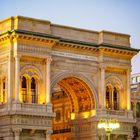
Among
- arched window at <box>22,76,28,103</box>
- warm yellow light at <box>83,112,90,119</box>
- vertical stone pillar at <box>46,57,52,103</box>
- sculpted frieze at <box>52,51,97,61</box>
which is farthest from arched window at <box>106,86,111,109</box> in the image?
arched window at <box>22,76,28,103</box>

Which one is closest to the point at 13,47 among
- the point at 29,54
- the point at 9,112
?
the point at 29,54

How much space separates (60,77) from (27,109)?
5.20 m

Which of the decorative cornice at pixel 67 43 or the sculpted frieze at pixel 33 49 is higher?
the decorative cornice at pixel 67 43

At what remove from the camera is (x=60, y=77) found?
57406mm

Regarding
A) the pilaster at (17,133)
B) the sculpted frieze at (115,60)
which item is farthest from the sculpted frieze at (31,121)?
the sculpted frieze at (115,60)

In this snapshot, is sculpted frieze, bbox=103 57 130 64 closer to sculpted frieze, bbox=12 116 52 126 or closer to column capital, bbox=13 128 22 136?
sculpted frieze, bbox=12 116 52 126

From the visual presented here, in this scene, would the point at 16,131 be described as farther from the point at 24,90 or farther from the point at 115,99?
the point at 115,99

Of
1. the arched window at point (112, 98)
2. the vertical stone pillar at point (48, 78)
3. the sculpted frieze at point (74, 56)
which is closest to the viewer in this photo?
the vertical stone pillar at point (48, 78)

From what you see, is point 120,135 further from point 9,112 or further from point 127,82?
point 9,112

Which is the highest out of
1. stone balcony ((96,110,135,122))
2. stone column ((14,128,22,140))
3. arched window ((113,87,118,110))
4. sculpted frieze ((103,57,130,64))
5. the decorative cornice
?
the decorative cornice

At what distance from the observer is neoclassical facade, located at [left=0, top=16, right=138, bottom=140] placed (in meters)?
53.9

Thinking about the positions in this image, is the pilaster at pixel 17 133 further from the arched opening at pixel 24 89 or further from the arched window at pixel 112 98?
the arched window at pixel 112 98

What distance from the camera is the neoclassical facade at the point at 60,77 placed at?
5391cm

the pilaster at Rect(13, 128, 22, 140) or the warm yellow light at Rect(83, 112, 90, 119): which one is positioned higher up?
the warm yellow light at Rect(83, 112, 90, 119)
